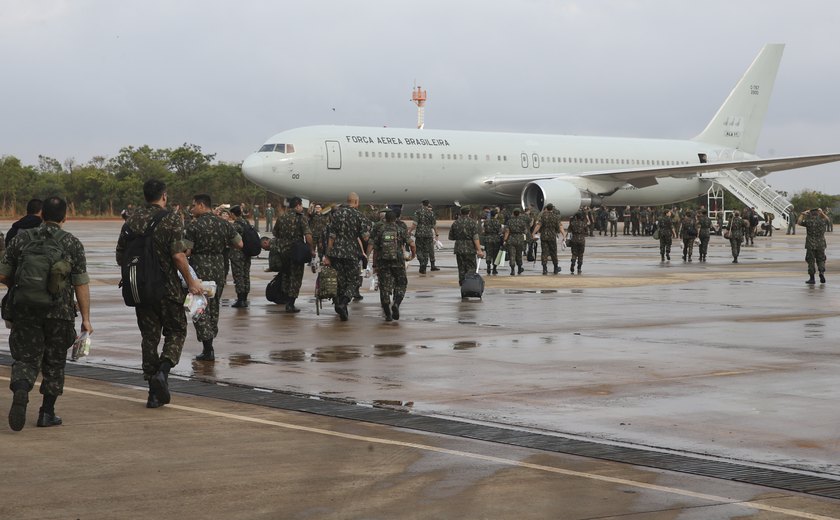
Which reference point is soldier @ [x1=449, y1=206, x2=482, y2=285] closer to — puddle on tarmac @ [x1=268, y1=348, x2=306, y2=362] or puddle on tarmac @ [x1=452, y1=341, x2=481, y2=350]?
puddle on tarmac @ [x1=452, y1=341, x2=481, y2=350]

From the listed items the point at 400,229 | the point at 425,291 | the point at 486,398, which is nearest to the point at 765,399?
the point at 486,398

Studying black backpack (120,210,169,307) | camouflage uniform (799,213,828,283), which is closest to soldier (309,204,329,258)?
camouflage uniform (799,213,828,283)

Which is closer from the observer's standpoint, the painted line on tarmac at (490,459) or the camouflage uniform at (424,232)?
the painted line on tarmac at (490,459)

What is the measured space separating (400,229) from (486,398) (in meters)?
6.95

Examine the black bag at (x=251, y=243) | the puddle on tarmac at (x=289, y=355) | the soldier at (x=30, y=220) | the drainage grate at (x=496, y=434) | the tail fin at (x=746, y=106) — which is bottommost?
the drainage grate at (x=496, y=434)

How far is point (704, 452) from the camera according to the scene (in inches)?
331

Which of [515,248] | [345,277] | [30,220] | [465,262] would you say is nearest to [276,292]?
[345,277]

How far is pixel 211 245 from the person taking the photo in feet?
43.9

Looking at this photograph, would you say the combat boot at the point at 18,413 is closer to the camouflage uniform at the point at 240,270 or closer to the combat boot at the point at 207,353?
the combat boot at the point at 207,353

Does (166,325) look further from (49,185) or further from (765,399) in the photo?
(49,185)

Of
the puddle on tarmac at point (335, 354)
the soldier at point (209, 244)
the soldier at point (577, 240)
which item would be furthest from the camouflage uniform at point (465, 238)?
the soldier at point (209, 244)

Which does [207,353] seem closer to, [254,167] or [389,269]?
[389,269]

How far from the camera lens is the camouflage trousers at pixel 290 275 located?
1875 cm

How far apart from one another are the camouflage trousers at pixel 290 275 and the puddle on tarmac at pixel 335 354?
4431mm
